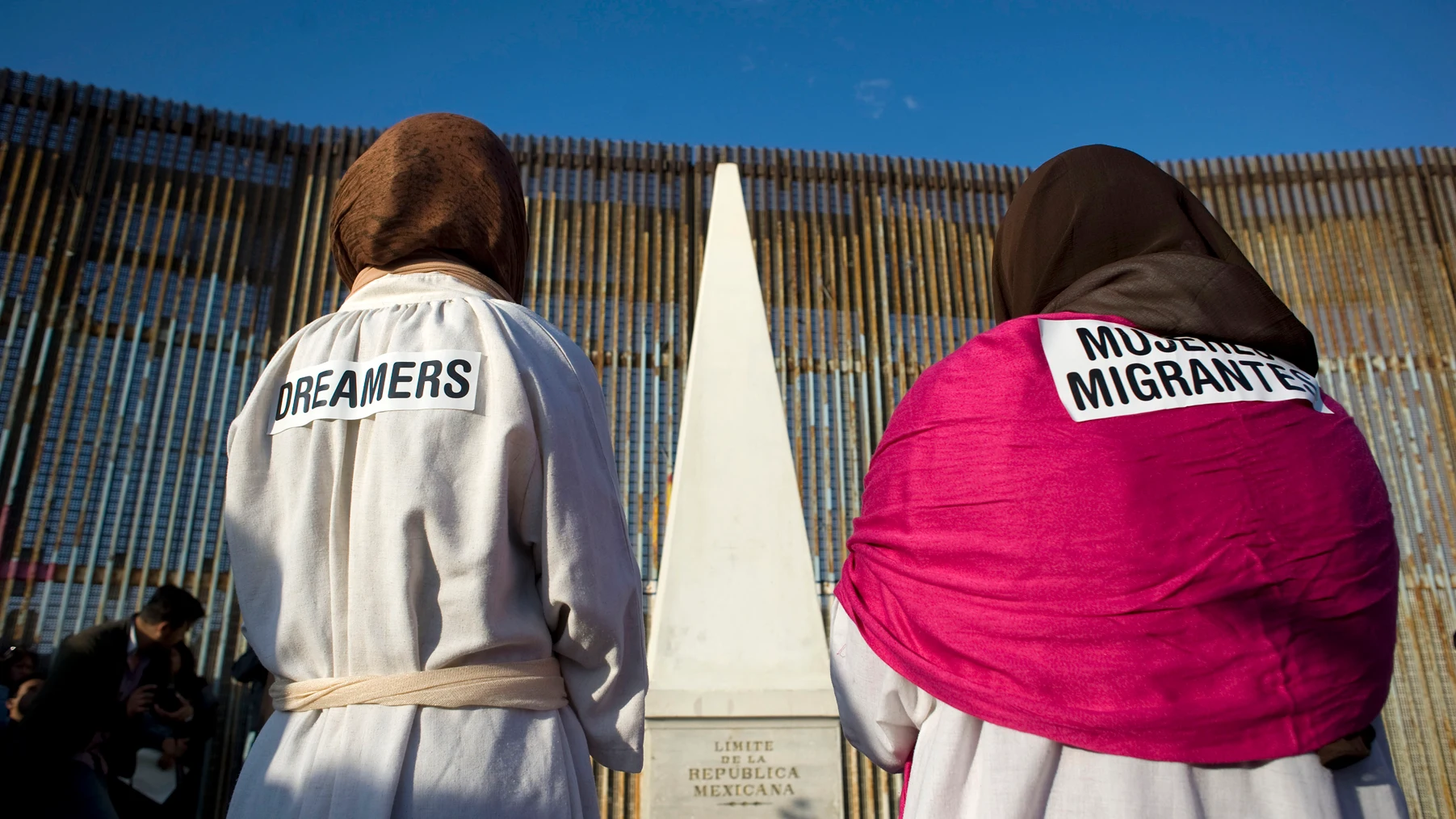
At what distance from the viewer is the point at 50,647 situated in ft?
17.8

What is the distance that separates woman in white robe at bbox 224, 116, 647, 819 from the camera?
0.83 metres

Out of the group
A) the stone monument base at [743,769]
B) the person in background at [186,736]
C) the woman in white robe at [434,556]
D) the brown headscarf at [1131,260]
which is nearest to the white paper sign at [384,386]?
the woman in white robe at [434,556]

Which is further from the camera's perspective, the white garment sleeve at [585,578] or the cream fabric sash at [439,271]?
the cream fabric sash at [439,271]

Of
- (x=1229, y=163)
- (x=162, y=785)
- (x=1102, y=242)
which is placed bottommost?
(x=162, y=785)

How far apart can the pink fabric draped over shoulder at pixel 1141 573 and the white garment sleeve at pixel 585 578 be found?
0.85ft

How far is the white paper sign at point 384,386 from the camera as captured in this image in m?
0.94

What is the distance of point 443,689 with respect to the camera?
838 mm

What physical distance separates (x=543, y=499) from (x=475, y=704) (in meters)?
0.20

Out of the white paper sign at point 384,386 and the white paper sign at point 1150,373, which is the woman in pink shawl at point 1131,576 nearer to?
the white paper sign at point 1150,373

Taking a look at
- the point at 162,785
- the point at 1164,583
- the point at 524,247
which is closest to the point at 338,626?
the point at 524,247

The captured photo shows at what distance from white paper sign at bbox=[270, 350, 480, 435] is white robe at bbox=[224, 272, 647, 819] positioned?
0.4 inches

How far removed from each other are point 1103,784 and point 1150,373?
0.39m

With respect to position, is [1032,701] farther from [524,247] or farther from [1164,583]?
[524,247]

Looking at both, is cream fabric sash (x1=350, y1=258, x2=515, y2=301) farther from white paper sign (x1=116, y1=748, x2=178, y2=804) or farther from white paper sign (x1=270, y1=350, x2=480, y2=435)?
white paper sign (x1=116, y1=748, x2=178, y2=804)
